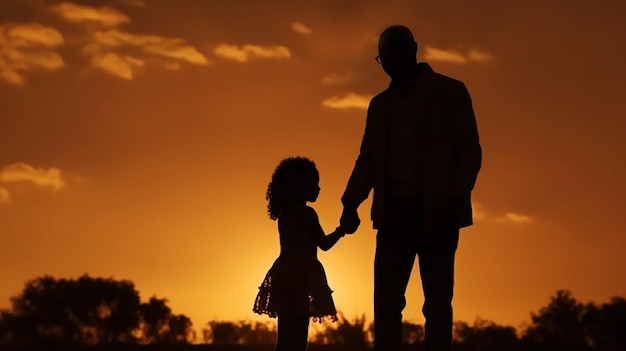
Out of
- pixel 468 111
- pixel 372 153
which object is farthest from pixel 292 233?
pixel 468 111

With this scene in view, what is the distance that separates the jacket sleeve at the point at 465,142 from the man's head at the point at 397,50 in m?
0.48

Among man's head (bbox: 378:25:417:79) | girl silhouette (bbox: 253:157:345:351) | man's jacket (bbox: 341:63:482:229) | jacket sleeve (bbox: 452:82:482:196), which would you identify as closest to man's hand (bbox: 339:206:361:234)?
man's jacket (bbox: 341:63:482:229)

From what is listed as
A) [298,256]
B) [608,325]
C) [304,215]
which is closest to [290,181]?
[304,215]

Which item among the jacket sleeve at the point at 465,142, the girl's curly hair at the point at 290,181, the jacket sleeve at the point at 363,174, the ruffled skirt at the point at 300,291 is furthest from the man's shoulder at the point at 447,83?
the ruffled skirt at the point at 300,291

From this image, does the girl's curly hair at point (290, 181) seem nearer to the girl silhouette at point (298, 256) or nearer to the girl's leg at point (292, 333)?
the girl silhouette at point (298, 256)

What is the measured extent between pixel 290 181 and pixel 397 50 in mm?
2529

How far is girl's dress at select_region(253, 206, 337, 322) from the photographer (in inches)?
467

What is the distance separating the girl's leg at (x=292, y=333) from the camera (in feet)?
38.2

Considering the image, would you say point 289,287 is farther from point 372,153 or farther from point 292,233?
point 372,153

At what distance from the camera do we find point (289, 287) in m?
11.9

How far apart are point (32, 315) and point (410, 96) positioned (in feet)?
53.2

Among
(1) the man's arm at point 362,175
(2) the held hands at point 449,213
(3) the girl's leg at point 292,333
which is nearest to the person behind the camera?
(2) the held hands at point 449,213

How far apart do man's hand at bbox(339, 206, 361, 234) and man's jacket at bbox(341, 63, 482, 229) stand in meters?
0.55

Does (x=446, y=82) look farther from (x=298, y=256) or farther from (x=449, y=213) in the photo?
(x=298, y=256)
